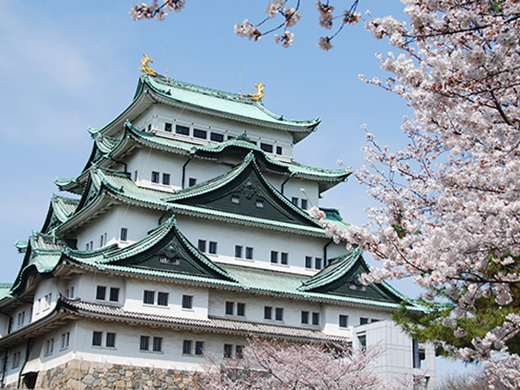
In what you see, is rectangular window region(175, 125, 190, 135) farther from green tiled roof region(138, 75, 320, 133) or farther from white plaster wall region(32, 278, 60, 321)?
white plaster wall region(32, 278, 60, 321)

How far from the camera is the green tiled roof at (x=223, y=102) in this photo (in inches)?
1686

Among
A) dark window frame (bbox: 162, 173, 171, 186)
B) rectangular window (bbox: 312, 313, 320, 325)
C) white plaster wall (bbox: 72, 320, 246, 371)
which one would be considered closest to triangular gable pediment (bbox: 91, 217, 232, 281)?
white plaster wall (bbox: 72, 320, 246, 371)

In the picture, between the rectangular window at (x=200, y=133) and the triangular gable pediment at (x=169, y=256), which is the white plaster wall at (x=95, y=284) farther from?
the rectangular window at (x=200, y=133)

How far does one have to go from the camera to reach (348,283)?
3847 centimetres

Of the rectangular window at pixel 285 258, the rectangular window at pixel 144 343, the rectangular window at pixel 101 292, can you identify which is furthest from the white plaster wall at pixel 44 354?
the rectangular window at pixel 285 258

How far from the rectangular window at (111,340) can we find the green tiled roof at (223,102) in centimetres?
1514

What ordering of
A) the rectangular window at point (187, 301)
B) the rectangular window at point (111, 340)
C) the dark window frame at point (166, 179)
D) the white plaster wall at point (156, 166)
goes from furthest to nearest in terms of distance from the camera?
the dark window frame at point (166, 179)
the white plaster wall at point (156, 166)
the rectangular window at point (187, 301)
the rectangular window at point (111, 340)

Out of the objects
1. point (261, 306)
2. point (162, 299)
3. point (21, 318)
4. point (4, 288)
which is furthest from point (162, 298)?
point (4, 288)

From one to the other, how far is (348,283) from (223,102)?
14.9m

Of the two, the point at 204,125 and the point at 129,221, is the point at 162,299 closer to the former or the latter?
the point at 129,221

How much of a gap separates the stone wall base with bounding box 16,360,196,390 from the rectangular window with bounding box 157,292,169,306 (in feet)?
10.3

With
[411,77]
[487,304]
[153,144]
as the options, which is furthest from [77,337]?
[411,77]

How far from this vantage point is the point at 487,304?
53.0ft

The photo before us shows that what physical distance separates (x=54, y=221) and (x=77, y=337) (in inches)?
554
